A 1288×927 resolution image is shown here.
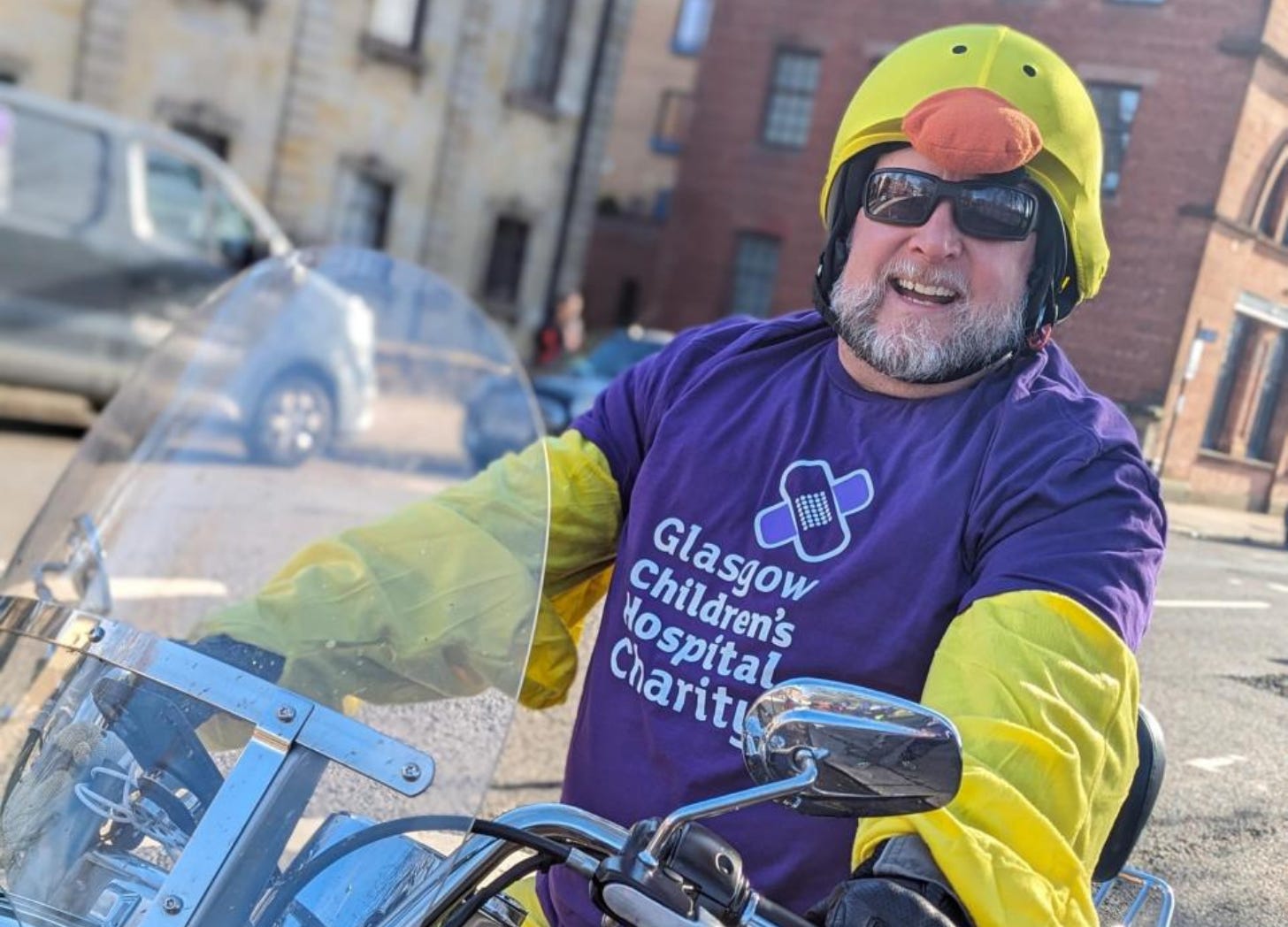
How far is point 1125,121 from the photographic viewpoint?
229 cm

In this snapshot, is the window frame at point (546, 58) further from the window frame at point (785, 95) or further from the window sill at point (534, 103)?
the window frame at point (785, 95)

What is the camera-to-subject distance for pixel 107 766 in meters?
1.57

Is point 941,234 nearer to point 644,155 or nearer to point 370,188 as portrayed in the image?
point 644,155

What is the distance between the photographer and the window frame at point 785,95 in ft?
10.0

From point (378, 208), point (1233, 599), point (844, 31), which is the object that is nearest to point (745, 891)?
point (1233, 599)

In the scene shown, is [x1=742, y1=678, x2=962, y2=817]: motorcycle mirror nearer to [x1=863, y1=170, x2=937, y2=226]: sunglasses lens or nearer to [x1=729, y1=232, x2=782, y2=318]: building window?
[x1=863, y1=170, x2=937, y2=226]: sunglasses lens

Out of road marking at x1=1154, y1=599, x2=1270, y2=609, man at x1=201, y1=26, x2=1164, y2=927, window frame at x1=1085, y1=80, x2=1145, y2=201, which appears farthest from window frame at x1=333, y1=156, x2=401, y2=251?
road marking at x1=1154, y1=599, x2=1270, y2=609

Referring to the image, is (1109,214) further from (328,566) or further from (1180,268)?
(328,566)

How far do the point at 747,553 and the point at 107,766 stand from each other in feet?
2.69

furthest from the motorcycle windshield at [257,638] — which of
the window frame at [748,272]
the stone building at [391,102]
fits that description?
the stone building at [391,102]

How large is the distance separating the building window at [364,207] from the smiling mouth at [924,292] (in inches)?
736

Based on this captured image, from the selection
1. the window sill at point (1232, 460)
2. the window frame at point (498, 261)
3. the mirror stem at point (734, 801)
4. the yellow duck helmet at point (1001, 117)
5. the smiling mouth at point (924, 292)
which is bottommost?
the window frame at point (498, 261)

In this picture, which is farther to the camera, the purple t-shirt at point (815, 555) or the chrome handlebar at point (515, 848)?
the purple t-shirt at point (815, 555)

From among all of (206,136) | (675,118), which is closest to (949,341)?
(675,118)
